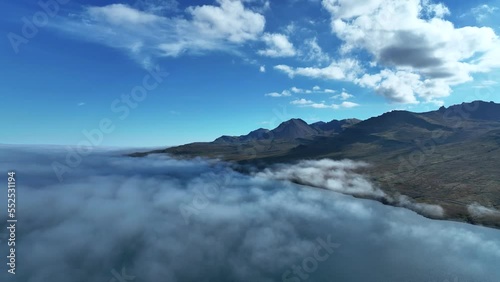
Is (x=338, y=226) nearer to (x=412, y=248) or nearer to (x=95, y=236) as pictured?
(x=412, y=248)

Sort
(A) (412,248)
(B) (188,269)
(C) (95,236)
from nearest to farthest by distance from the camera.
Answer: (B) (188,269) < (A) (412,248) < (C) (95,236)

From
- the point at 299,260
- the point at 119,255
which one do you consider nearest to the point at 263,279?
the point at 299,260

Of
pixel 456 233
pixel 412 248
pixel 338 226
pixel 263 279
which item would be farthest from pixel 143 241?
pixel 456 233

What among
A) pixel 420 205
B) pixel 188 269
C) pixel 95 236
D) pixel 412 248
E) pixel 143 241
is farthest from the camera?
pixel 420 205

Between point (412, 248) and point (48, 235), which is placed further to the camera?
point (48, 235)

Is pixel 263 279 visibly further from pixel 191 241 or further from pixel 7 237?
pixel 7 237

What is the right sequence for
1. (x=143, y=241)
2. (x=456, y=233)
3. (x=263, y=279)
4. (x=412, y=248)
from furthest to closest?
(x=143, y=241) → (x=456, y=233) → (x=412, y=248) → (x=263, y=279)

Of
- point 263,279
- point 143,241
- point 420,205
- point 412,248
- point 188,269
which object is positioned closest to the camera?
point 263,279

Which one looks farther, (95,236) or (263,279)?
(95,236)

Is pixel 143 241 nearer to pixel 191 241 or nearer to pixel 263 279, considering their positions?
pixel 191 241
